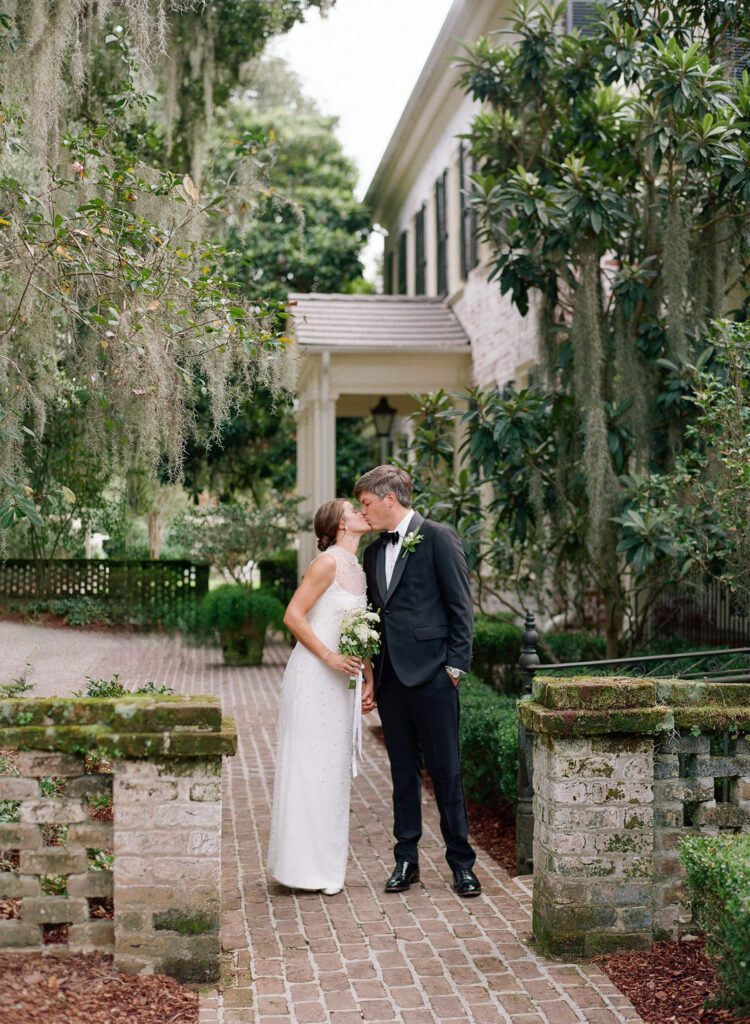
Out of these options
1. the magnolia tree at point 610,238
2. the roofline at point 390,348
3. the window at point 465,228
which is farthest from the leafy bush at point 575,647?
the window at point 465,228

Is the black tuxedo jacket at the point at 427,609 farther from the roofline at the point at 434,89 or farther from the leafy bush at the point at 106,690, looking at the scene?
the roofline at the point at 434,89

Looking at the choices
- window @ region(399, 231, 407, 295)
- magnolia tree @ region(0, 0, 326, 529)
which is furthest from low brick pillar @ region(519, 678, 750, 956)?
window @ region(399, 231, 407, 295)

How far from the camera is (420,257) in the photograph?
1908cm

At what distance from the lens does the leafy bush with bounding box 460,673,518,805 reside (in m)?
6.39

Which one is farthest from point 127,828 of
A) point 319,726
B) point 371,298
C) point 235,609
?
point 371,298

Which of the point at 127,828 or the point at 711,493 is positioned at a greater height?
the point at 711,493

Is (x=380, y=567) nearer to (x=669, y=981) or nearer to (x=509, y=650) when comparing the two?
(x=669, y=981)

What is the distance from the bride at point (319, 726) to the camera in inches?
213

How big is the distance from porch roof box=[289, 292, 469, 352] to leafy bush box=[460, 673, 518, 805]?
795 cm

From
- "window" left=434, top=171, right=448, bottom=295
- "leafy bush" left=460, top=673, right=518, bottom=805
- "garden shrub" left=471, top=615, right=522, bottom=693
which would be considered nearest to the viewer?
"leafy bush" left=460, top=673, right=518, bottom=805

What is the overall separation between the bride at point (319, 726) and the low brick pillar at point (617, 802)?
1162mm

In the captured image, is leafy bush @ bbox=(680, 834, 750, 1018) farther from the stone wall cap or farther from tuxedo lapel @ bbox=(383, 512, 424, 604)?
tuxedo lapel @ bbox=(383, 512, 424, 604)

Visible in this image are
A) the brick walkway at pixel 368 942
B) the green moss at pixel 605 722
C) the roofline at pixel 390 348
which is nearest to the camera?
the brick walkway at pixel 368 942

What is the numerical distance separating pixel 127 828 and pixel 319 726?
148 centimetres
